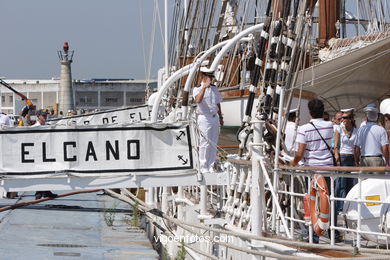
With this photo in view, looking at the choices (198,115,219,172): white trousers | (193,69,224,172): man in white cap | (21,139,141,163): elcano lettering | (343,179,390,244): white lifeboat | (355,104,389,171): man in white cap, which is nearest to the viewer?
(343,179,390,244): white lifeboat

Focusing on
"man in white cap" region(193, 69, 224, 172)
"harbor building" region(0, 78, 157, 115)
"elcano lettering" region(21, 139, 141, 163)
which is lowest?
"elcano lettering" region(21, 139, 141, 163)

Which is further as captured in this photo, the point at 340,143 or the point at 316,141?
the point at 340,143

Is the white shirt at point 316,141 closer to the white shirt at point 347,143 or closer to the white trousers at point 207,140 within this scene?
the white shirt at point 347,143

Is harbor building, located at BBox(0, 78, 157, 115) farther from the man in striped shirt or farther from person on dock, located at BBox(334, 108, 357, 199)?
the man in striped shirt

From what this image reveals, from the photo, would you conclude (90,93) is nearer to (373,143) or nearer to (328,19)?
(328,19)

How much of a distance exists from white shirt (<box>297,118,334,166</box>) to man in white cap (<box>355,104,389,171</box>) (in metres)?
1.26

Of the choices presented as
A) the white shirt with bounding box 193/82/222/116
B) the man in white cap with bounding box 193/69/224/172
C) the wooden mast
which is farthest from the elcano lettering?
the wooden mast

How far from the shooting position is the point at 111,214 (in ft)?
46.3

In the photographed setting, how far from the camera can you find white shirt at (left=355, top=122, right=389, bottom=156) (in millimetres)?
9883

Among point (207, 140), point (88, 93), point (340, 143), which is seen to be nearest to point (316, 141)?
point (340, 143)

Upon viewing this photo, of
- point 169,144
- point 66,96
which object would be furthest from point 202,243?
point 66,96

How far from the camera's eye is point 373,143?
9.92 meters

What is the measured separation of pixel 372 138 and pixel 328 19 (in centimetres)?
1004

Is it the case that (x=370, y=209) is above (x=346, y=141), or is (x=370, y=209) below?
below
